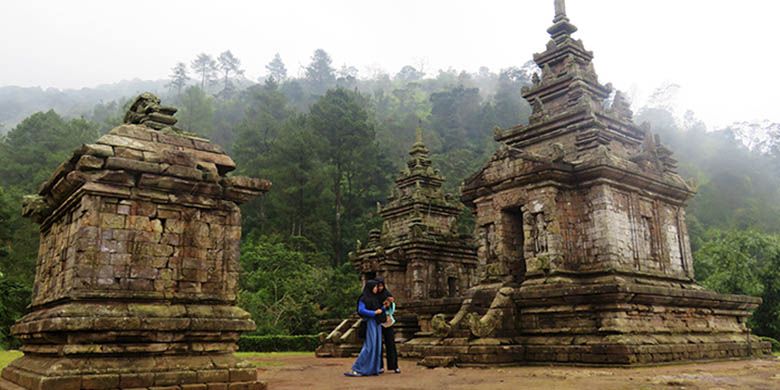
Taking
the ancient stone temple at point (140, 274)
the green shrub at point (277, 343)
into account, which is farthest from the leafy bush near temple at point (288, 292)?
the ancient stone temple at point (140, 274)

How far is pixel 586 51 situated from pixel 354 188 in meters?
30.3

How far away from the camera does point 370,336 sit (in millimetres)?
11055

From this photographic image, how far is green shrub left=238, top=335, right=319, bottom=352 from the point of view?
76.2ft

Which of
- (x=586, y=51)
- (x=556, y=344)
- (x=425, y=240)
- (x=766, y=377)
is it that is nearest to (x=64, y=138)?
(x=425, y=240)

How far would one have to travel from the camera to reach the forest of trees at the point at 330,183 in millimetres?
28297

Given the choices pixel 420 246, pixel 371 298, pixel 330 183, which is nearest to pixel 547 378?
pixel 371 298

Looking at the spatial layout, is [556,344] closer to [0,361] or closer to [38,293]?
[38,293]

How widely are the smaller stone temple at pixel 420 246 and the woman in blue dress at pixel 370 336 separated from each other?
9.75 m

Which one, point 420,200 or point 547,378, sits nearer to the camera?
point 547,378

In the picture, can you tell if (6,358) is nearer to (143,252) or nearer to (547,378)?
A: (143,252)

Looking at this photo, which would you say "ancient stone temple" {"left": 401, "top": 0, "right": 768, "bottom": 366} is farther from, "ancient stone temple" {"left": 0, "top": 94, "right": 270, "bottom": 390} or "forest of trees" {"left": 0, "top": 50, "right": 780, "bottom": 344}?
"forest of trees" {"left": 0, "top": 50, "right": 780, "bottom": 344}

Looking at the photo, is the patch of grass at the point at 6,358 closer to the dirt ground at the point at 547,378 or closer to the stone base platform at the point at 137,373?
the dirt ground at the point at 547,378

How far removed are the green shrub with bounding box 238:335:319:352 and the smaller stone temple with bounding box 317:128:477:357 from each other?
376 cm

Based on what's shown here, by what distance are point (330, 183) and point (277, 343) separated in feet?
69.4
